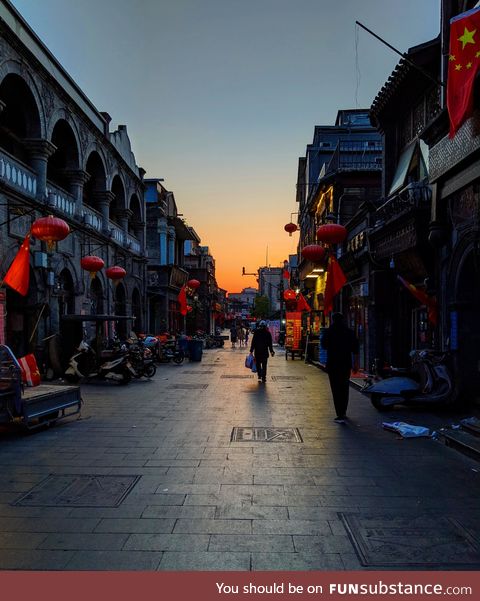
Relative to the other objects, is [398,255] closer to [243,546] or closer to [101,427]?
[101,427]

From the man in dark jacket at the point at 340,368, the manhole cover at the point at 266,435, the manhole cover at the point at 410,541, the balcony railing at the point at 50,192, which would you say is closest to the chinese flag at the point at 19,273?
the balcony railing at the point at 50,192

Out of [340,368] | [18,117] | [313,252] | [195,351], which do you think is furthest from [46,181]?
[340,368]

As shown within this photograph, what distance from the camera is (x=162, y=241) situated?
35562 mm

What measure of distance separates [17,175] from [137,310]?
53.0 ft

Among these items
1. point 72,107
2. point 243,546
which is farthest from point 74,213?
point 243,546

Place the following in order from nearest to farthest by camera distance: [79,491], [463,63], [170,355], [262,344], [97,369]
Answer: [79,491] → [463,63] → [262,344] → [97,369] → [170,355]

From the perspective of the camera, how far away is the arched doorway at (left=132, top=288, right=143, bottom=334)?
97.7ft

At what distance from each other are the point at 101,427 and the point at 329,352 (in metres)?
4.21

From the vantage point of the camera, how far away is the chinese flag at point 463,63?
7172mm

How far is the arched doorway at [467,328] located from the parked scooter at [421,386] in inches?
10.4

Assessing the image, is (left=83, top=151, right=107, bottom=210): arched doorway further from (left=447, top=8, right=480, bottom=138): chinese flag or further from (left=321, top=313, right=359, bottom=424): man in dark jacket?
(left=447, top=8, right=480, bottom=138): chinese flag

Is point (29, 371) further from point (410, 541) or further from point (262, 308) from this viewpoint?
point (262, 308)

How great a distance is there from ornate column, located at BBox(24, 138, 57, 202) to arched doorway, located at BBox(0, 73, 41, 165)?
17 centimetres

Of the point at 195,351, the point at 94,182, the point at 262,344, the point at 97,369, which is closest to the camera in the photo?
the point at 262,344
